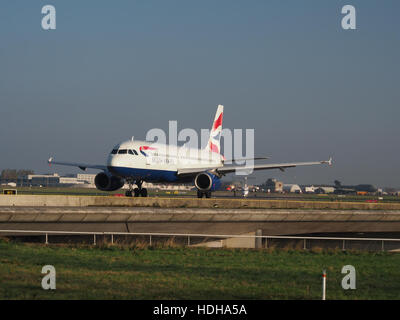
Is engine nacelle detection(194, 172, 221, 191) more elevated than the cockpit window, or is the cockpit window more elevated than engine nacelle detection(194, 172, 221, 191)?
the cockpit window

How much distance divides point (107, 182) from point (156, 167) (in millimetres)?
4538

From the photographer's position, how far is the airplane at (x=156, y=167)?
46.2m

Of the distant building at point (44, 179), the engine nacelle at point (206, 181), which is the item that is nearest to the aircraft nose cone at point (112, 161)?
the engine nacelle at point (206, 181)

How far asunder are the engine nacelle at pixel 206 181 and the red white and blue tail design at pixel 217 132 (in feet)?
39.8

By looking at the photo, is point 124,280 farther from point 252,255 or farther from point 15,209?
point 15,209

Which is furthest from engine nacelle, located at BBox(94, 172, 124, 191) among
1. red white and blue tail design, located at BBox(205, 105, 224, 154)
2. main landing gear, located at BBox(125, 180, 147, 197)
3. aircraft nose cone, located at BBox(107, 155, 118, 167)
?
red white and blue tail design, located at BBox(205, 105, 224, 154)

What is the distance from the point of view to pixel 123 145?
46969 millimetres

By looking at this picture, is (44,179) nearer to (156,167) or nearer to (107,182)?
(107,182)

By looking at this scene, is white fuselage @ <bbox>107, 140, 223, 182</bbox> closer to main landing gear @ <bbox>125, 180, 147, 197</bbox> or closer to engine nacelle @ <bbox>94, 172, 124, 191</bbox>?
main landing gear @ <bbox>125, 180, 147, 197</bbox>

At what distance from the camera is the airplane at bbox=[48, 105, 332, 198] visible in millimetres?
46219

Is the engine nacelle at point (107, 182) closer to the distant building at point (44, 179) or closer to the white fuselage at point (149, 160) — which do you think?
the white fuselage at point (149, 160)

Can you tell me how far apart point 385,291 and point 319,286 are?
5.20ft
